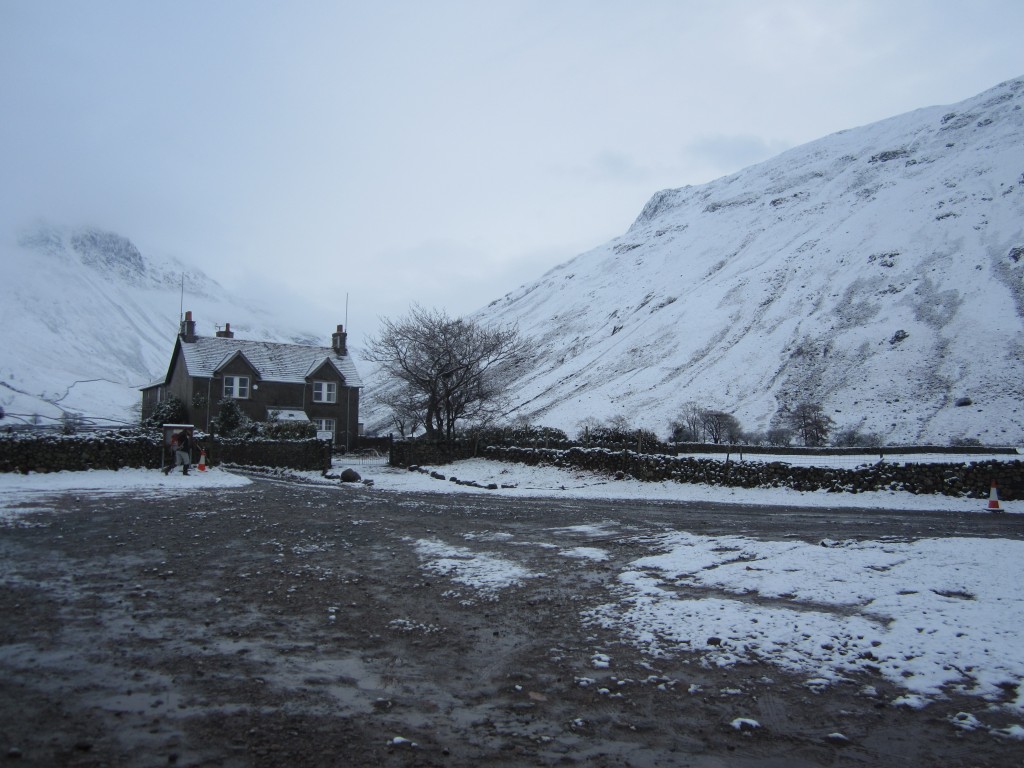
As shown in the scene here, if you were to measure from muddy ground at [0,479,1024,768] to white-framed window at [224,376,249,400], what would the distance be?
44130mm

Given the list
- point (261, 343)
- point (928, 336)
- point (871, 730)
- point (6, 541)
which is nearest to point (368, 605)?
point (871, 730)

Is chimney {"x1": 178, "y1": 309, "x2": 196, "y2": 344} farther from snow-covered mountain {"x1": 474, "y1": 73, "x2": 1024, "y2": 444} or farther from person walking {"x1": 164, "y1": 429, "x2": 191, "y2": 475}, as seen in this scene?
snow-covered mountain {"x1": 474, "y1": 73, "x2": 1024, "y2": 444}

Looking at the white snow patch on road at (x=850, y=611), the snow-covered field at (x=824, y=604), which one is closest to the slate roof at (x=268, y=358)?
the snow-covered field at (x=824, y=604)

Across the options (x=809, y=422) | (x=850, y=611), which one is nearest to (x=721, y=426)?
(x=809, y=422)

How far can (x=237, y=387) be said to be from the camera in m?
53.7

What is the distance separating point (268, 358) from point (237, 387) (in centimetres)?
394

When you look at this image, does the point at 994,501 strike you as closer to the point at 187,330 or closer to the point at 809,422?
the point at 809,422

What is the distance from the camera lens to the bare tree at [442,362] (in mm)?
41375

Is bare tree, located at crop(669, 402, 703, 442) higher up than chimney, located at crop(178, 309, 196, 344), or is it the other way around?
chimney, located at crop(178, 309, 196, 344)

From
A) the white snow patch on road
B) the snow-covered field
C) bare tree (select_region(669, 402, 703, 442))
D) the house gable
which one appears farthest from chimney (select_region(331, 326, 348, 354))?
the white snow patch on road

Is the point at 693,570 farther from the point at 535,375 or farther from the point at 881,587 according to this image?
the point at 535,375

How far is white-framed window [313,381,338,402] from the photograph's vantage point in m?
56.6

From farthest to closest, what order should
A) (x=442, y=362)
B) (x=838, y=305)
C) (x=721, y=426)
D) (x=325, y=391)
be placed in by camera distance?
(x=838, y=305) → (x=721, y=426) → (x=325, y=391) → (x=442, y=362)

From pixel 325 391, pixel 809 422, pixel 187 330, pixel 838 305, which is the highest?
pixel 838 305
